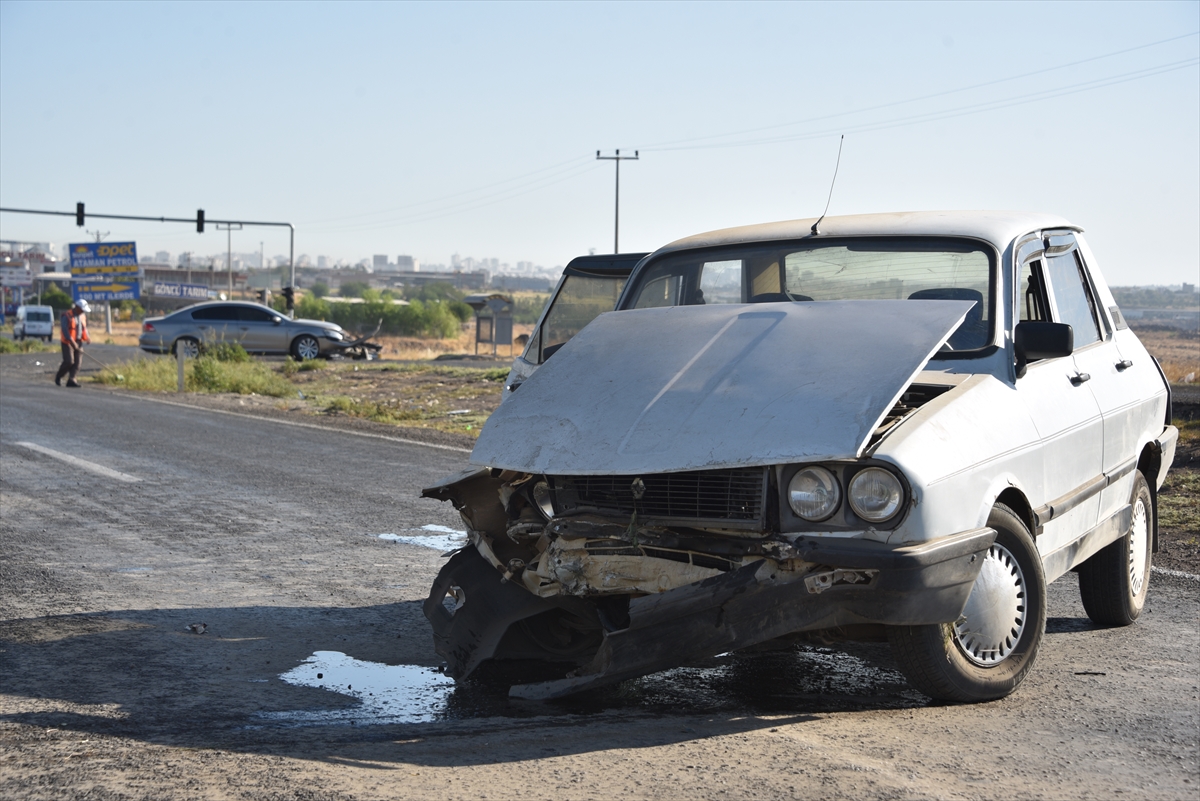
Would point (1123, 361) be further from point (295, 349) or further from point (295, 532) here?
point (295, 349)

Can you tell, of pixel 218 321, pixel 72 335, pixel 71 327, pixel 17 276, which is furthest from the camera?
pixel 17 276

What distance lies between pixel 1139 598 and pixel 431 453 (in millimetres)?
8461

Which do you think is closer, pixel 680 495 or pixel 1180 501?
pixel 680 495

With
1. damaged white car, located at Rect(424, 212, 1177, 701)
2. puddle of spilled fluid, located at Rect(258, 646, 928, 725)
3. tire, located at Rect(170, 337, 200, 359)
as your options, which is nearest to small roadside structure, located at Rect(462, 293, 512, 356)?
tire, located at Rect(170, 337, 200, 359)

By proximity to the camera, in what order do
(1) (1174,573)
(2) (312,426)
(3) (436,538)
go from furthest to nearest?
(2) (312,426) → (3) (436,538) → (1) (1174,573)

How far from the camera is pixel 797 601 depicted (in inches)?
149

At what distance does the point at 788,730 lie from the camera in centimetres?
396

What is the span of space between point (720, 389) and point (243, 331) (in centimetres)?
3154

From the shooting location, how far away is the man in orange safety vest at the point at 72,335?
23.2 meters

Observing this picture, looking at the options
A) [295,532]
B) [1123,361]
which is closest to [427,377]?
[295,532]

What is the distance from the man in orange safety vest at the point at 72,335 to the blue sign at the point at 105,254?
28553 millimetres

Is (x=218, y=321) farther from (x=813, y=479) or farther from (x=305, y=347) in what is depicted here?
(x=813, y=479)

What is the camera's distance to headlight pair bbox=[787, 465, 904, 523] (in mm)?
3783

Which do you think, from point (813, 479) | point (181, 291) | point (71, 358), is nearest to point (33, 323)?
point (71, 358)
